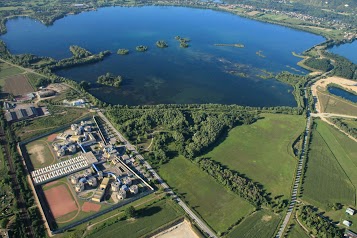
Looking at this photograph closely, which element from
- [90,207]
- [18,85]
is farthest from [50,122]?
[90,207]

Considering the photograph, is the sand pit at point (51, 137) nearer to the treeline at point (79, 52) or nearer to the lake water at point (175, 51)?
the lake water at point (175, 51)

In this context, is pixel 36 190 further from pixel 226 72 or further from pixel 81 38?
pixel 81 38

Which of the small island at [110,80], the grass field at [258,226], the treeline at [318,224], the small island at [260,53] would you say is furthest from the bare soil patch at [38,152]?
the small island at [260,53]

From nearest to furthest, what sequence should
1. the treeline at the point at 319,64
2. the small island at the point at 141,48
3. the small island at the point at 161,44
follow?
the treeline at the point at 319,64 < the small island at the point at 141,48 < the small island at the point at 161,44

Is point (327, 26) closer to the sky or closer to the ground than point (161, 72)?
closer to the sky

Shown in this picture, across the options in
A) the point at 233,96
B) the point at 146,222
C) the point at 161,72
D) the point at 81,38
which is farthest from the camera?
the point at 81,38

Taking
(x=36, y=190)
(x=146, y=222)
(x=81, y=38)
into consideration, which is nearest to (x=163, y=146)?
(x=146, y=222)

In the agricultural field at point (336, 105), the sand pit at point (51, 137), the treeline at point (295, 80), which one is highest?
the treeline at point (295, 80)

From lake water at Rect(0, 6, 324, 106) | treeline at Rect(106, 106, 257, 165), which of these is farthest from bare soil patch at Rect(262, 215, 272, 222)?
lake water at Rect(0, 6, 324, 106)
